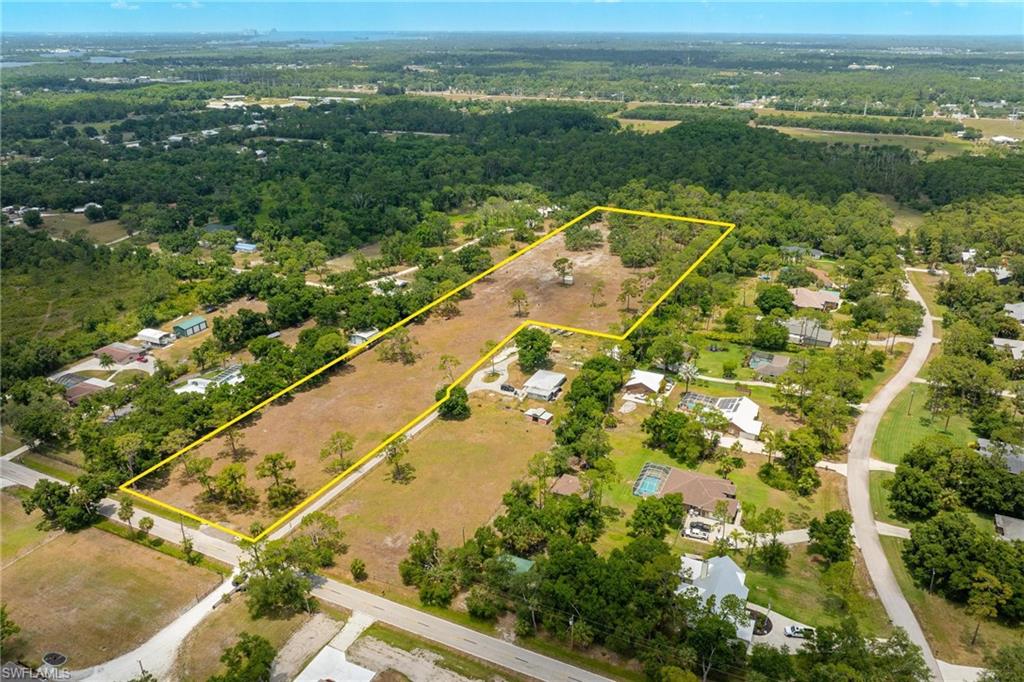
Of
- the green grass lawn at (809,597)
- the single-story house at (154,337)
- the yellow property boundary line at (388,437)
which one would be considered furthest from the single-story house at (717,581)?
the single-story house at (154,337)

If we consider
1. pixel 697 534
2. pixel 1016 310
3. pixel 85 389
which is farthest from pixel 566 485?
pixel 1016 310

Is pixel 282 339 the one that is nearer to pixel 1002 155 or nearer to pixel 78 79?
pixel 1002 155

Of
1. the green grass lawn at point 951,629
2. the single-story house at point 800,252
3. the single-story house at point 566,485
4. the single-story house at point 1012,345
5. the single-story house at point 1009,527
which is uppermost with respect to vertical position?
the single-story house at point 800,252

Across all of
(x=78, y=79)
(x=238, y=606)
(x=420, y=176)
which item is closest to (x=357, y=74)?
(x=78, y=79)

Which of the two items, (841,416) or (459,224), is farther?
(459,224)

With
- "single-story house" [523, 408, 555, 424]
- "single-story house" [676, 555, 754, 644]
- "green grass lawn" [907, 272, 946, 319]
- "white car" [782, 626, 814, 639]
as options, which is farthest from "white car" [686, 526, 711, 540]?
"green grass lawn" [907, 272, 946, 319]

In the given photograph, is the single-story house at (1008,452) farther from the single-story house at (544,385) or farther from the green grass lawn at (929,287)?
the single-story house at (544,385)
